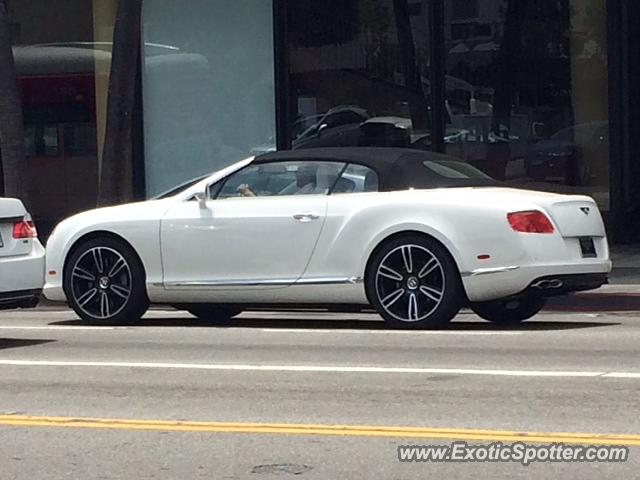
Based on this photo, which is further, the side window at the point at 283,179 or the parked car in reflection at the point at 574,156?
the parked car in reflection at the point at 574,156

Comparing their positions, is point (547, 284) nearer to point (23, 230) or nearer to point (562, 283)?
point (562, 283)

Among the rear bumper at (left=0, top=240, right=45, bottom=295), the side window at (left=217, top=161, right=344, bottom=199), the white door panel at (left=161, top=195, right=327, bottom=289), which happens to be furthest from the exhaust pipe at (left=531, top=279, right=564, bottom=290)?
the rear bumper at (left=0, top=240, right=45, bottom=295)

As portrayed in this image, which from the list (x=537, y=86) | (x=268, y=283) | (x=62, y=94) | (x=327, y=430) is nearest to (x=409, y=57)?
(x=537, y=86)

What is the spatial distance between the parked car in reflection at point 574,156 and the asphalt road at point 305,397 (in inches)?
266

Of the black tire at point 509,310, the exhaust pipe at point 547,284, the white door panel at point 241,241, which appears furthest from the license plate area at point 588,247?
the white door panel at point 241,241

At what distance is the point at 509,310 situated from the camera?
42.2 ft

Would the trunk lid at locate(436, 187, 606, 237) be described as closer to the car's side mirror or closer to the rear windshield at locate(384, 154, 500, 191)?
the rear windshield at locate(384, 154, 500, 191)

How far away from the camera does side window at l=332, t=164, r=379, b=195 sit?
40.7 ft

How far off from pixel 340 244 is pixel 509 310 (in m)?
1.76

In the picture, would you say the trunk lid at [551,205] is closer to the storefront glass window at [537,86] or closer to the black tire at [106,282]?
the black tire at [106,282]

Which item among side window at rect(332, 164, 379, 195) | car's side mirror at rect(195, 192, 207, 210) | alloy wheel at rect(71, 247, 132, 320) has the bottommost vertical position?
alloy wheel at rect(71, 247, 132, 320)

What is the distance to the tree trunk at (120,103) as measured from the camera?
17594 millimetres

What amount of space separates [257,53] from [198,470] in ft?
45.1

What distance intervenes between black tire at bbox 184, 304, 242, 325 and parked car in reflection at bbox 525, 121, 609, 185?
686 cm
